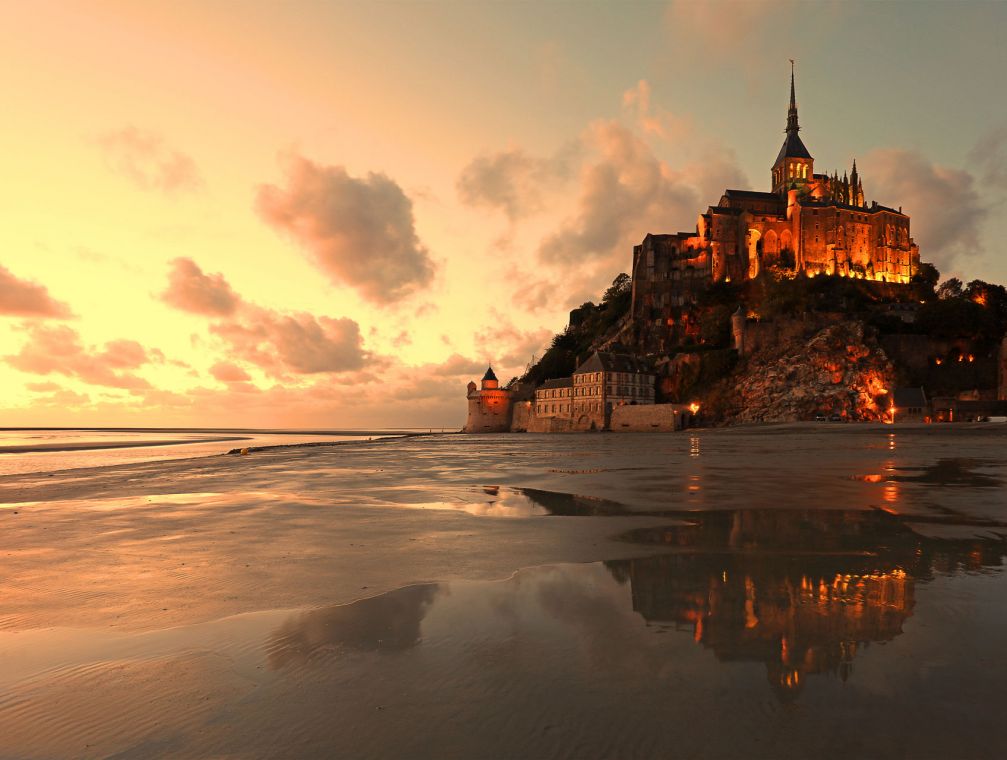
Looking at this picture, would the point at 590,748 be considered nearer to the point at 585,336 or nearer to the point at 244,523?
the point at 244,523

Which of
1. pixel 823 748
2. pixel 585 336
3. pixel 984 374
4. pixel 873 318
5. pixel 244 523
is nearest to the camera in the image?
pixel 823 748

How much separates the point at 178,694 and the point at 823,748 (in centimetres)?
400

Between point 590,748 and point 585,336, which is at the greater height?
point 585,336

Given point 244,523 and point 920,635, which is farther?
point 244,523

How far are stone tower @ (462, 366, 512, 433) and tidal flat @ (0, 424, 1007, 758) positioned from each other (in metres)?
97.4

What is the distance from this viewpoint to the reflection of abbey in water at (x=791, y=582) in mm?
4559

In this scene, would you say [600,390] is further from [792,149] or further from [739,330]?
[792,149]

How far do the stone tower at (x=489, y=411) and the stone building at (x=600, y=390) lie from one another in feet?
49.9

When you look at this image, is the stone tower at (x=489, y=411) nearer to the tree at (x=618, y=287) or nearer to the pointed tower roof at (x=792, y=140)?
the tree at (x=618, y=287)

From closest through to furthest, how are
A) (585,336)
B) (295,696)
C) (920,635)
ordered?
(295,696) < (920,635) < (585,336)

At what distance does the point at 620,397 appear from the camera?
290ft

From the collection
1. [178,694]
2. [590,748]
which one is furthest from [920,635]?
[178,694]

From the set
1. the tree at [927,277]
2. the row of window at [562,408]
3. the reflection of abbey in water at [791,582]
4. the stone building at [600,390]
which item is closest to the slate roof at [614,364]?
the stone building at [600,390]

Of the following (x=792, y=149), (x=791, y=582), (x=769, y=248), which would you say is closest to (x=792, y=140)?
(x=792, y=149)
